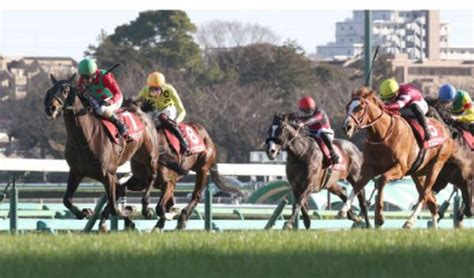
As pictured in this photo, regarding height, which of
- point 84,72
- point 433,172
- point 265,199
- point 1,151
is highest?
point 84,72

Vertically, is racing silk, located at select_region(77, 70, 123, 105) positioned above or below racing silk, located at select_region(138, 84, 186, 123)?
above

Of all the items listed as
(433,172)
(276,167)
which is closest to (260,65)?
(276,167)

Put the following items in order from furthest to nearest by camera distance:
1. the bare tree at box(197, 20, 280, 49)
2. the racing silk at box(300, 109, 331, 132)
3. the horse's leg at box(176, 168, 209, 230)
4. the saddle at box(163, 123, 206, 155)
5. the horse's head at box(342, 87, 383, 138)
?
Result: the bare tree at box(197, 20, 280, 49) < the racing silk at box(300, 109, 331, 132) < the saddle at box(163, 123, 206, 155) < the horse's leg at box(176, 168, 209, 230) < the horse's head at box(342, 87, 383, 138)

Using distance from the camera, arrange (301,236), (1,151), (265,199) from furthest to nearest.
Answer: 1. (1,151)
2. (265,199)
3. (301,236)

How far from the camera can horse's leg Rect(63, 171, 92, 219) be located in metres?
21.6

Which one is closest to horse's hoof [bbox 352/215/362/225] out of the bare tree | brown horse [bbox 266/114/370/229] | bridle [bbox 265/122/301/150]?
brown horse [bbox 266/114/370/229]

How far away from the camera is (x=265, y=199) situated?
46438 mm

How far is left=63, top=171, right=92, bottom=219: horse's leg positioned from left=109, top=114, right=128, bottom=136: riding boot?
966 millimetres

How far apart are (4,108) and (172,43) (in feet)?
38.4

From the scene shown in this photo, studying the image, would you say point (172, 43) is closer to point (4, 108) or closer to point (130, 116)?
point (4, 108)

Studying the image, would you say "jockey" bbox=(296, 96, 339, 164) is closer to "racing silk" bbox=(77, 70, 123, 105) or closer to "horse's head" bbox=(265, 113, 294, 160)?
"horse's head" bbox=(265, 113, 294, 160)

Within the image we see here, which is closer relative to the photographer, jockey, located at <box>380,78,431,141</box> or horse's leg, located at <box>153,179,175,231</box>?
horse's leg, located at <box>153,179,175,231</box>

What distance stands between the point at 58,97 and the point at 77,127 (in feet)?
2.29

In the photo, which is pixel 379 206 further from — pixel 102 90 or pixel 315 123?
pixel 102 90
